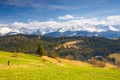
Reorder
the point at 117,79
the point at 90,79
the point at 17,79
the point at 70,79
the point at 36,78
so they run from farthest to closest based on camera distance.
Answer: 1. the point at 117,79
2. the point at 90,79
3. the point at 70,79
4. the point at 36,78
5. the point at 17,79

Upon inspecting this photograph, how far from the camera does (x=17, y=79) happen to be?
30266 mm

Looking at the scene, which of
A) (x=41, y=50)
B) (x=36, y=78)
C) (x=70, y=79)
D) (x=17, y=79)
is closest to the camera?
(x=17, y=79)

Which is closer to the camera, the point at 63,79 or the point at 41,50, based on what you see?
the point at 63,79

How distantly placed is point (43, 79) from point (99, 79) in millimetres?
10841

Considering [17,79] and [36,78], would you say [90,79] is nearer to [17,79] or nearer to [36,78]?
[36,78]

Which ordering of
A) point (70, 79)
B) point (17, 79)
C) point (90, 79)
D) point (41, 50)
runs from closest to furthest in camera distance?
point (17, 79) < point (70, 79) < point (90, 79) < point (41, 50)

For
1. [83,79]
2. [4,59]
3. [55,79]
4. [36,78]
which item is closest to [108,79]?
[83,79]

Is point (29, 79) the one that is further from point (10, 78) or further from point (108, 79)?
point (108, 79)

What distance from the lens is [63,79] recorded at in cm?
3366

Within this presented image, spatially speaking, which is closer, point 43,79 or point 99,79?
point 43,79

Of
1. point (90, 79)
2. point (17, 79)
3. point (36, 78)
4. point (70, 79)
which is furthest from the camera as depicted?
point (90, 79)

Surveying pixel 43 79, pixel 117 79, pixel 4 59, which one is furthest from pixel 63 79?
pixel 4 59

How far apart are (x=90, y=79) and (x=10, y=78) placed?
13427 mm

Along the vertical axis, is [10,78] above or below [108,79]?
above
